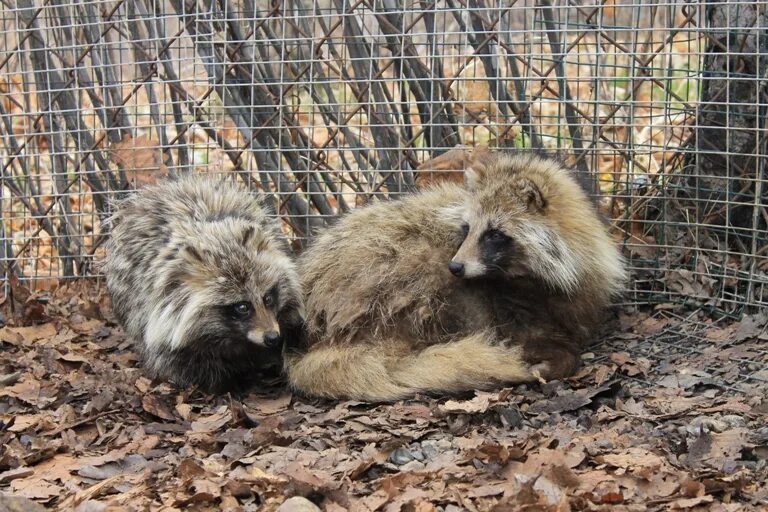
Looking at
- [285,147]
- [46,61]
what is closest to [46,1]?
[46,61]

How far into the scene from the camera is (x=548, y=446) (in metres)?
4.12

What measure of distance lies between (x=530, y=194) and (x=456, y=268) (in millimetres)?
623

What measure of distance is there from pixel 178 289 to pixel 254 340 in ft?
1.85

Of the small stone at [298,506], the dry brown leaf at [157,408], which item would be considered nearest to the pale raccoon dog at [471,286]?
the dry brown leaf at [157,408]

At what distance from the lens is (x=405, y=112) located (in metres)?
6.42

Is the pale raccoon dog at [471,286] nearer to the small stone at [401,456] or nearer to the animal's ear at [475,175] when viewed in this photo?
the animal's ear at [475,175]

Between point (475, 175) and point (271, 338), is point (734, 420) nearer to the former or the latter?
point (475, 175)

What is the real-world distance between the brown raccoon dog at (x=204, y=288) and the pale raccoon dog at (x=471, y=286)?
0.91 feet

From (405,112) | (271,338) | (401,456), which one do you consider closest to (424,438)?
(401,456)

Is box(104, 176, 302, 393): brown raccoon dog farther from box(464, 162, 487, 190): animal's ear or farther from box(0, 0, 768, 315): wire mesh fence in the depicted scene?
box(464, 162, 487, 190): animal's ear

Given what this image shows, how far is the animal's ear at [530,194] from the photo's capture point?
528 cm

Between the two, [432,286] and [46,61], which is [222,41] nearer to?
[46,61]

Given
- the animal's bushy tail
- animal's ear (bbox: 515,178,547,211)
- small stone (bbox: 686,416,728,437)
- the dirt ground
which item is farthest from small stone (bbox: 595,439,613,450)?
animal's ear (bbox: 515,178,547,211)

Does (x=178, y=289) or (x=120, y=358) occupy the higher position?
(x=178, y=289)
